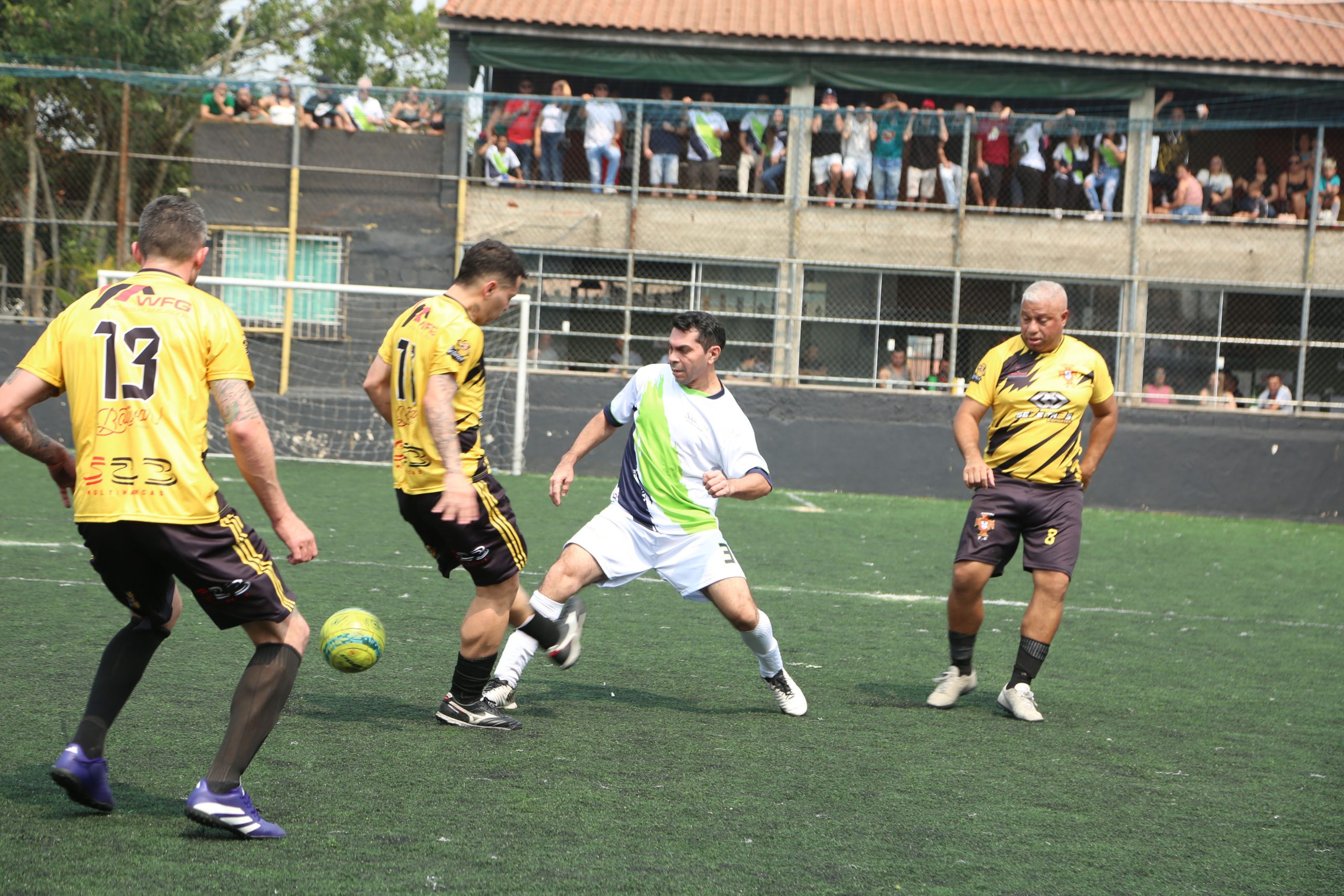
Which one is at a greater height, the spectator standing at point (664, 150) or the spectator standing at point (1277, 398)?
the spectator standing at point (664, 150)

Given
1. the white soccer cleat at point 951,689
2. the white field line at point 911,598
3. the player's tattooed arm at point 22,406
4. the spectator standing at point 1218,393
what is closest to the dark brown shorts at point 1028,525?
the white soccer cleat at point 951,689

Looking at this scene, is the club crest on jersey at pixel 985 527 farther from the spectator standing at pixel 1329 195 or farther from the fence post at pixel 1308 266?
the spectator standing at pixel 1329 195

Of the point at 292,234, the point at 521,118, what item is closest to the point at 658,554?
the point at 521,118

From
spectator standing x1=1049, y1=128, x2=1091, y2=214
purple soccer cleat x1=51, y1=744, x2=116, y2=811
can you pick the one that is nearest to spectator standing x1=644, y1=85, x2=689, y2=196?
spectator standing x1=1049, y1=128, x2=1091, y2=214

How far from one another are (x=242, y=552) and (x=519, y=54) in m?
19.3

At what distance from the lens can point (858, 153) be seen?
18953mm

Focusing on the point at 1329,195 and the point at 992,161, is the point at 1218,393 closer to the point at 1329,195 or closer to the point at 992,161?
the point at 1329,195

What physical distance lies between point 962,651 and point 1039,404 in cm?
119

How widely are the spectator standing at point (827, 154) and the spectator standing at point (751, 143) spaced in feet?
2.37

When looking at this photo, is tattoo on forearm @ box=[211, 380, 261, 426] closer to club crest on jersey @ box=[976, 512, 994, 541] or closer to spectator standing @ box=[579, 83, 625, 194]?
club crest on jersey @ box=[976, 512, 994, 541]

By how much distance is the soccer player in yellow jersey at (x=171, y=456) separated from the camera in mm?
3553

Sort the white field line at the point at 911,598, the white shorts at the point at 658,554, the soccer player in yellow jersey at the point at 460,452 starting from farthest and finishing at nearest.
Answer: the white field line at the point at 911,598, the white shorts at the point at 658,554, the soccer player in yellow jersey at the point at 460,452

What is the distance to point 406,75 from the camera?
38.9 meters

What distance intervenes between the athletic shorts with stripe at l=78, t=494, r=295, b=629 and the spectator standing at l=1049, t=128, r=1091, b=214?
17239mm
